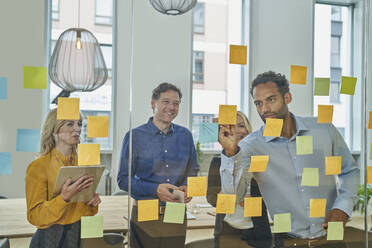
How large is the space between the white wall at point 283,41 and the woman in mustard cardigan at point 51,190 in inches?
36.3

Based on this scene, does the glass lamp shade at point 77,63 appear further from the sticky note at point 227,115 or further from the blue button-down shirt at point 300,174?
the blue button-down shirt at point 300,174

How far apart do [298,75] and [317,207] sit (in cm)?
74

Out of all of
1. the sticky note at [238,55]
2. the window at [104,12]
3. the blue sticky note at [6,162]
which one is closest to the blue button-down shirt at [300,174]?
the sticky note at [238,55]

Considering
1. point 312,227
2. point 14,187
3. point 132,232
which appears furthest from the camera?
point 312,227

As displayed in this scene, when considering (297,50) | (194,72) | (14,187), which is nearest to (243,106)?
(194,72)

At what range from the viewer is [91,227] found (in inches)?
63.8

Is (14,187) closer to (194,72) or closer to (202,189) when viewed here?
(202,189)

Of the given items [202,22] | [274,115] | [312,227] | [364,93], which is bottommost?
[312,227]

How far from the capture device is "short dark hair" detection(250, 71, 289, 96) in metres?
1.87

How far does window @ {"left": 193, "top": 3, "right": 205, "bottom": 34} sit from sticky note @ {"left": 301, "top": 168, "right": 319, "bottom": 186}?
94 cm

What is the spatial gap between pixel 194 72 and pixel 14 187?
1000 millimetres

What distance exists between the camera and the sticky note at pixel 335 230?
6.42 feet

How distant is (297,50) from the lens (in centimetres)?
195

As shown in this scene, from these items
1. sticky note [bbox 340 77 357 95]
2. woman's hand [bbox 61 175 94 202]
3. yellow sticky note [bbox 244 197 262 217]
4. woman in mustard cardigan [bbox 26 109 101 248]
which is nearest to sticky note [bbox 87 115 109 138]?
woman in mustard cardigan [bbox 26 109 101 248]
